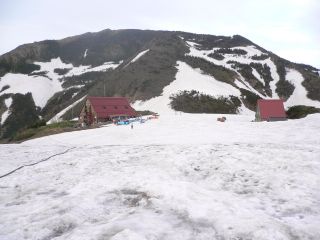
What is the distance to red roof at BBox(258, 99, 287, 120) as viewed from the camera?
5919 centimetres

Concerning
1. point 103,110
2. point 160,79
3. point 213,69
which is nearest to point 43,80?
point 160,79

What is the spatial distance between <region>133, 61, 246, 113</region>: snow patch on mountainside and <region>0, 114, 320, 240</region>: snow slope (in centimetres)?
6505

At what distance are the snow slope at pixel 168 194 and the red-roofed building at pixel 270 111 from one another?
37.3 meters

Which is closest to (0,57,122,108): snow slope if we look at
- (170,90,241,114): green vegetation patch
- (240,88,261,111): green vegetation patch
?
(170,90,241,114): green vegetation patch

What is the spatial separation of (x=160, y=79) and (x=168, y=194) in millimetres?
95180


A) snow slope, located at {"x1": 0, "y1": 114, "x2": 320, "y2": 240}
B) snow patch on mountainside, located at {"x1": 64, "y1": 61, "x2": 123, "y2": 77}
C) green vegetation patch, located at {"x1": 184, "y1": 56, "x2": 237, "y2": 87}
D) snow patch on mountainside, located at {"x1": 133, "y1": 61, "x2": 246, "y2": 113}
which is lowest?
snow slope, located at {"x1": 0, "y1": 114, "x2": 320, "y2": 240}

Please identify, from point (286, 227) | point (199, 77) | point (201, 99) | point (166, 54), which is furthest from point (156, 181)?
point (166, 54)

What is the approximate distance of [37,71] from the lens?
186 metres

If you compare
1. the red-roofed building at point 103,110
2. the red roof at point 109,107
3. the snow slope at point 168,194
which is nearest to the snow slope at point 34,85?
the red-roofed building at point 103,110

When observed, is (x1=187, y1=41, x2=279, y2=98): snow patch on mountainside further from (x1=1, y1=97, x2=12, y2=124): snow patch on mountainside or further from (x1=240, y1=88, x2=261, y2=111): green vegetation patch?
(x1=1, y1=97, x2=12, y2=124): snow patch on mountainside

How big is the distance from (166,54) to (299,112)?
70.0 meters

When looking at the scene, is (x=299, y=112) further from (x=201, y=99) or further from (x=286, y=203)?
(x=286, y=203)

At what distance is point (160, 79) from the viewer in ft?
354

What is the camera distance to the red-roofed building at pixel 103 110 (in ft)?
224
